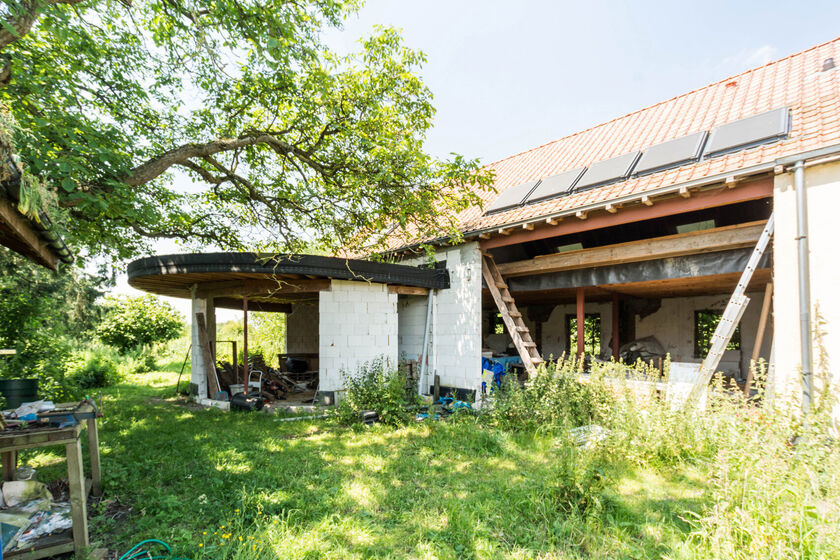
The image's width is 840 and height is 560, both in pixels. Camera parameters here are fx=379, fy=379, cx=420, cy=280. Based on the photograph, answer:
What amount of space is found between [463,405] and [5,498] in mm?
6292

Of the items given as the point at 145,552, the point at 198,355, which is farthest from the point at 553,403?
the point at 198,355

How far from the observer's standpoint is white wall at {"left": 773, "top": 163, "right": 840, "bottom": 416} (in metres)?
4.52

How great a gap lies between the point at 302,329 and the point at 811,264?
13512mm

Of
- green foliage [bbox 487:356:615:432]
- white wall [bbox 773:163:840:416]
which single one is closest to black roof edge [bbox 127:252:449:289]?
green foliage [bbox 487:356:615:432]

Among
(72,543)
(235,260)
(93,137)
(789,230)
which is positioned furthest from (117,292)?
(789,230)

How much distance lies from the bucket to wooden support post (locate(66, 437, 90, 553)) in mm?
2415

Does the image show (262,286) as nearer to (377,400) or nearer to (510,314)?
(377,400)

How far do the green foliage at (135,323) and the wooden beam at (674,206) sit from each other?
1556 cm

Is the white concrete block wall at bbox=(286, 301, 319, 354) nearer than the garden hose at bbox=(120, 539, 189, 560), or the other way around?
the garden hose at bbox=(120, 539, 189, 560)

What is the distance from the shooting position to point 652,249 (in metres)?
6.48

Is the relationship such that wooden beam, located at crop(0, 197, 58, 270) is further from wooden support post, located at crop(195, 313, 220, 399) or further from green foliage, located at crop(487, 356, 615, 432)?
green foliage, located at crop(487, 356, 615, 432)

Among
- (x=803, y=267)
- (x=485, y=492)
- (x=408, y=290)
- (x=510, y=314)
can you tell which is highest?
(x=803, y=267)

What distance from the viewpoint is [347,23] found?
690cm

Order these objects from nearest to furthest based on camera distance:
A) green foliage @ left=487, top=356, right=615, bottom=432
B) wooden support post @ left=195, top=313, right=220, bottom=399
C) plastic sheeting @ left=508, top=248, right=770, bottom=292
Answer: green foliage @ left=487, top=356, right=615, bottom=432 < plastic sheeting @ left=508, top=248, right=770, bottom=292 < wooden support post @ left=195, top=313, right=220, bottom=399
